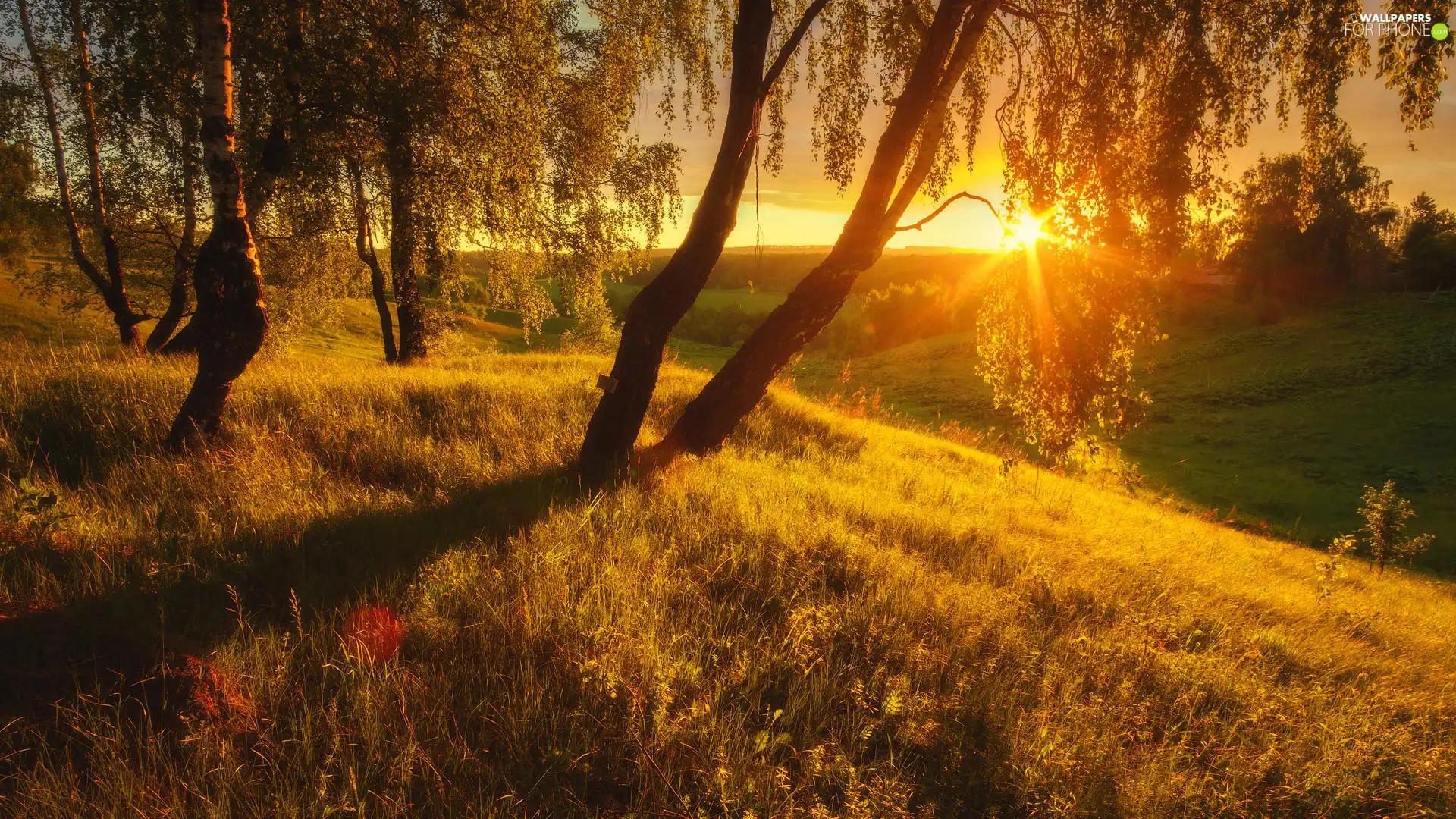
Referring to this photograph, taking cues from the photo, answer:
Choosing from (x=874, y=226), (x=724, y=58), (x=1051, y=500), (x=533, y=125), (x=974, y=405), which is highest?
(x=724, y=58)

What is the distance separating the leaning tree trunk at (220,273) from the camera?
188 inches

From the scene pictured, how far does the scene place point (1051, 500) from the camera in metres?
8.38

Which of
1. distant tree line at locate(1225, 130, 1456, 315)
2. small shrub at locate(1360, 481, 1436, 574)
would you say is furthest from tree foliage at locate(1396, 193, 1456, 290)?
small shrub at locate(1360, 481, 1436, 574)

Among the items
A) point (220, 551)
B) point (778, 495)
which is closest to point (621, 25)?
point (778, 495)

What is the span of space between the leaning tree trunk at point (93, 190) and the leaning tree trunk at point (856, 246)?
11333mm

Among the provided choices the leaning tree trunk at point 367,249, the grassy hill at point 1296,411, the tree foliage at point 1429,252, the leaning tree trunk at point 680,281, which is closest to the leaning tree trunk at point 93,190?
the leaning tree trunk at point 367,249

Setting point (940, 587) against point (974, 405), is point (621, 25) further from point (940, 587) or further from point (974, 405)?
point (974, 405)

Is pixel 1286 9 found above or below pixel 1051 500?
above

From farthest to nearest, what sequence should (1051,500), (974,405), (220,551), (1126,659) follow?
(974,405), (1051,500), (1126,659), (220,551)

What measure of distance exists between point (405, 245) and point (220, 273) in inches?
156

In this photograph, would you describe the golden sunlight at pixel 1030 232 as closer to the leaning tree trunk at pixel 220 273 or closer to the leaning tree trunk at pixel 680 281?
the leaning tree trunk at pixel 680 281

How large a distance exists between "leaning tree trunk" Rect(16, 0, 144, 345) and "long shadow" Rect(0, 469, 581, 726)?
10.8 m

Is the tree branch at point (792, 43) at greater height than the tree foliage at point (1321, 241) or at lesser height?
lesser

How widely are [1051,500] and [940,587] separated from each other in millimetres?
5182
